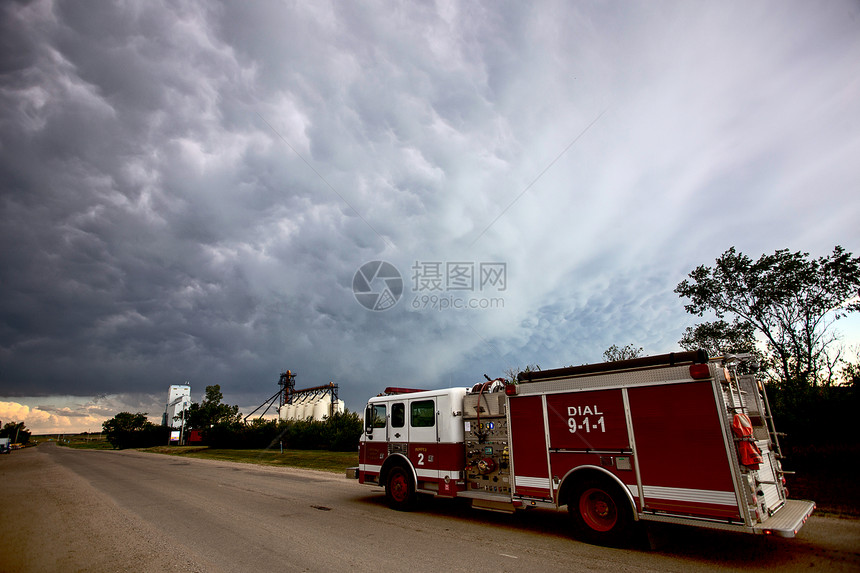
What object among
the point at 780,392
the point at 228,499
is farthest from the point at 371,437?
the point at 780,392

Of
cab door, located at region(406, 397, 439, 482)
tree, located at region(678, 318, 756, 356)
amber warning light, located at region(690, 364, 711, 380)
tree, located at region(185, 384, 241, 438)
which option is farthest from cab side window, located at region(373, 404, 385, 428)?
tree, located at region(185, 384, 241, 438)

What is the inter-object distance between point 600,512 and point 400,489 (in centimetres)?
511

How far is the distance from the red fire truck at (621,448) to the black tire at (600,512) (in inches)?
0.7

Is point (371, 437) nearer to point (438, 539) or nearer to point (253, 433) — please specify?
point (438, 539)

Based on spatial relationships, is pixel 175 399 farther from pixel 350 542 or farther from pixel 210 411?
pixel 350 542

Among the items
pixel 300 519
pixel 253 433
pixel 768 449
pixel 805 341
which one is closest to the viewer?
pixel 768 449

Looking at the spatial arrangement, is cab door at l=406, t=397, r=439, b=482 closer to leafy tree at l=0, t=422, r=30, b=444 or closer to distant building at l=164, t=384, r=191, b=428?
distant building at l=164, t=384, r=191, b=428

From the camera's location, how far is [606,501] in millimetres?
7000

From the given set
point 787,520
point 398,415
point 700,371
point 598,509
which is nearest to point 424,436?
point 398,415

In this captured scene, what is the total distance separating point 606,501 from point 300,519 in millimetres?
6466

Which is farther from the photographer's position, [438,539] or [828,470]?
[828,470]

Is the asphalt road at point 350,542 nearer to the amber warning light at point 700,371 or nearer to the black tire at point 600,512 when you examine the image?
the black tire at point 600,512

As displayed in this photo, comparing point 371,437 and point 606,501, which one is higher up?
point 371,437

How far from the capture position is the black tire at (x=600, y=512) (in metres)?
6.68
